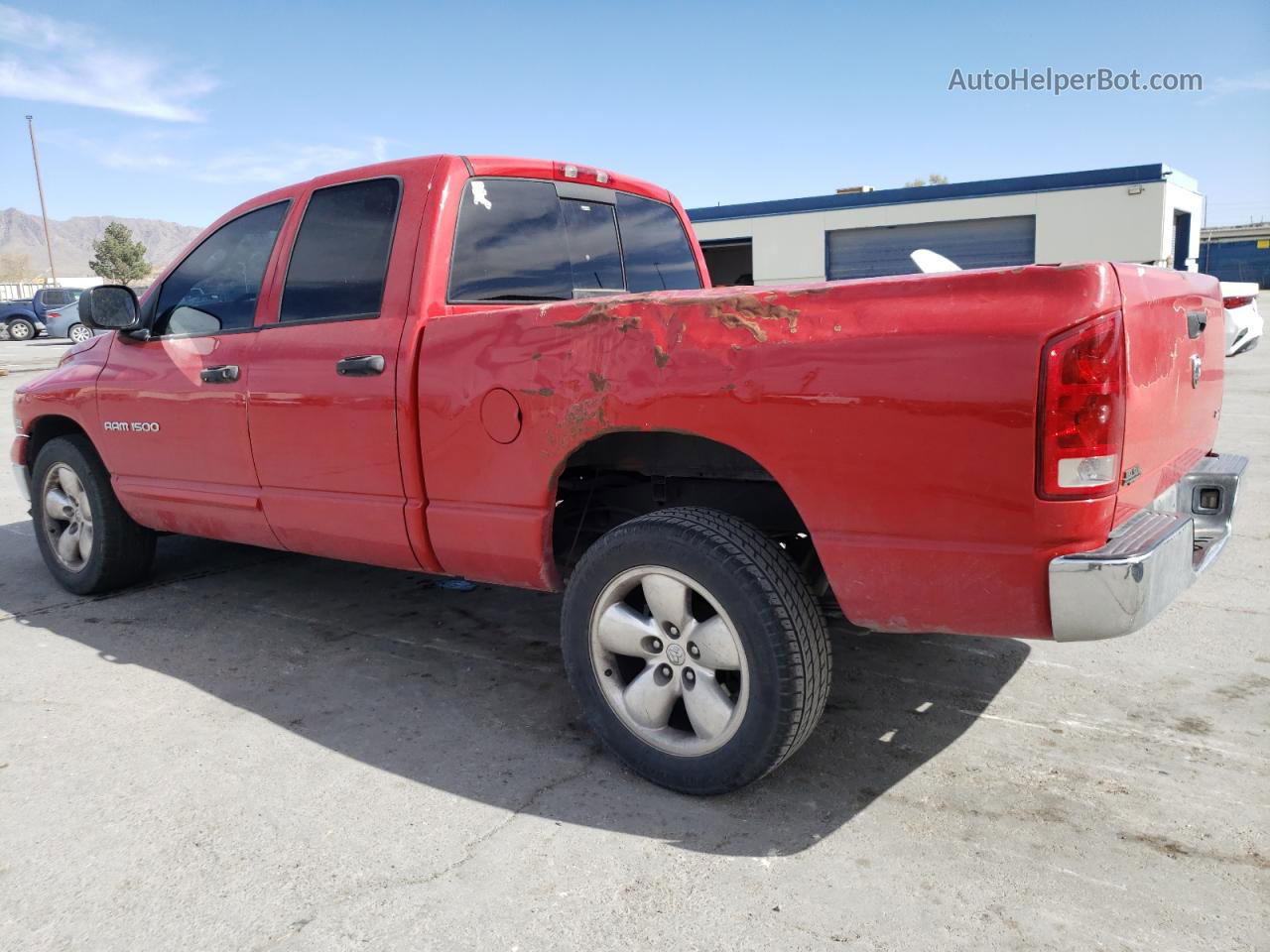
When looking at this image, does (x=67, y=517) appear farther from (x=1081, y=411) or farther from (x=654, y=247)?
(x=1081, y=411)

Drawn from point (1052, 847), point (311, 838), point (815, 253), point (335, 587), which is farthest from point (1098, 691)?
point (815, 253)

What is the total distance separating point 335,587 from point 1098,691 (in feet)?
12.0

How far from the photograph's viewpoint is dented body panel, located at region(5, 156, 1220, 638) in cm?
234

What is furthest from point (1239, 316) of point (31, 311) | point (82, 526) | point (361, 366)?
point (31, 311)

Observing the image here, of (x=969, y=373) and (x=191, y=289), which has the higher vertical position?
(x=191, y=289)

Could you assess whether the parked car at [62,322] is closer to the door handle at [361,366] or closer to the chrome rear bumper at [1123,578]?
the door handle at [361,366]

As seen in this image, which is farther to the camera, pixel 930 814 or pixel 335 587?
pixel 335 587

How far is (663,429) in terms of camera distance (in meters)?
2.85

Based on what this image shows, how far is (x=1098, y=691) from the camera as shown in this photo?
356cm

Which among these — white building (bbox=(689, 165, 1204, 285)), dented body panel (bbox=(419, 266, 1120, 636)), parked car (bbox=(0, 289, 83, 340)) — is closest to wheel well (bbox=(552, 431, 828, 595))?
dented body panel (bbox=(419, 266, 1120, 636))

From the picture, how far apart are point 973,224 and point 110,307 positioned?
1026 inches

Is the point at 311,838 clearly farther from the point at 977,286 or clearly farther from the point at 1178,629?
the point at 1178,629

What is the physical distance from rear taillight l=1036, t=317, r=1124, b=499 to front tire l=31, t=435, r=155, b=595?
4476 mm

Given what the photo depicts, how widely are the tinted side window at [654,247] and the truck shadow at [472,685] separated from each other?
165 cm
